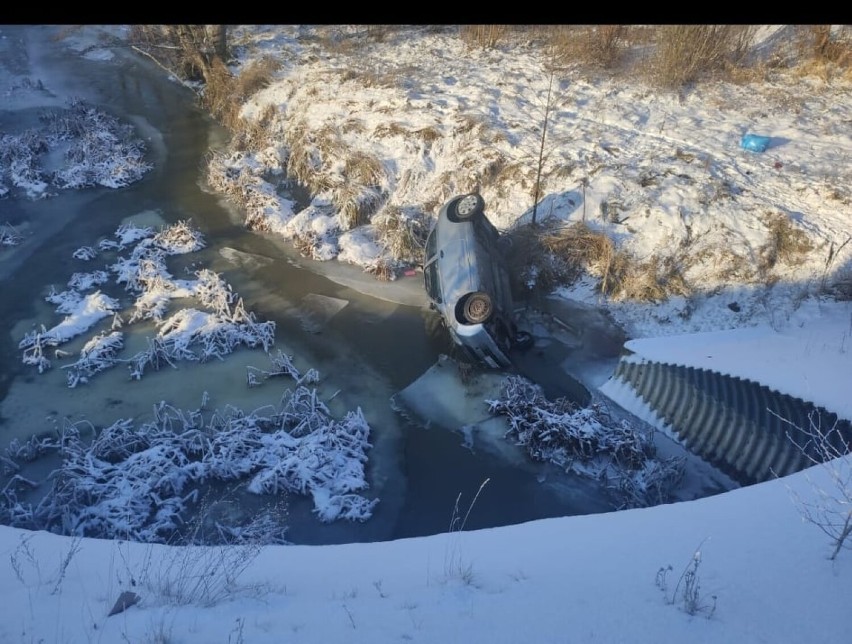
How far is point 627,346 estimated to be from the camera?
8.12 meters

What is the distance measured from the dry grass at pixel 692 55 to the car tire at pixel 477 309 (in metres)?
8.26

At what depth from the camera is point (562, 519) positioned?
5.09 m

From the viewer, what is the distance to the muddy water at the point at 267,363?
6.42 m

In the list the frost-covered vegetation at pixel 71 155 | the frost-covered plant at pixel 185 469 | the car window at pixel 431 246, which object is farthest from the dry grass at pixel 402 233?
the frost-covered vegetation at pixel 71 155

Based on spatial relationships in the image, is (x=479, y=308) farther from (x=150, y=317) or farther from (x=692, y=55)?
(x=692, y=55)

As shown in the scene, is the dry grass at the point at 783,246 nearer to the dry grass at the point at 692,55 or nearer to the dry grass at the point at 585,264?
the dry grass at the point at 585,264

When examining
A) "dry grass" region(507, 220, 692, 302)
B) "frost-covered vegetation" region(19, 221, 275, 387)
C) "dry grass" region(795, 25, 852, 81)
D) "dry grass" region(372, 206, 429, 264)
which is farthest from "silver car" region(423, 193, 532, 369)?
"dry grass" region(795, 25, 852, 81)

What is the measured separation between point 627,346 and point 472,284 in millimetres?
2399

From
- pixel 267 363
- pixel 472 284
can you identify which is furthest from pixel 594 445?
pixel 267 363

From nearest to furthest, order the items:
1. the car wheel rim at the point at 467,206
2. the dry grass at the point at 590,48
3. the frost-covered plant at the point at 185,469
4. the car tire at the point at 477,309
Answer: the frost-covered plant at the point at 185,469 → the car tire at the point at 477,309 → the car wheel rim at the point at 467,206 → the dry grass at the point at 590,48

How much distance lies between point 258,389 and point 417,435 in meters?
2.34

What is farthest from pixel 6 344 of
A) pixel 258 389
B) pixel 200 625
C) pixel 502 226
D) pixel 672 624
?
pixel 672 624

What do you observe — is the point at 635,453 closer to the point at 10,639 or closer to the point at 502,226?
the point at 502,226

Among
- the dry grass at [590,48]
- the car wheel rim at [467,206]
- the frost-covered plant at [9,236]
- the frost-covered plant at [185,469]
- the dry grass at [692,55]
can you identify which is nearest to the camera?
the frost-covered plant at [185,469]
